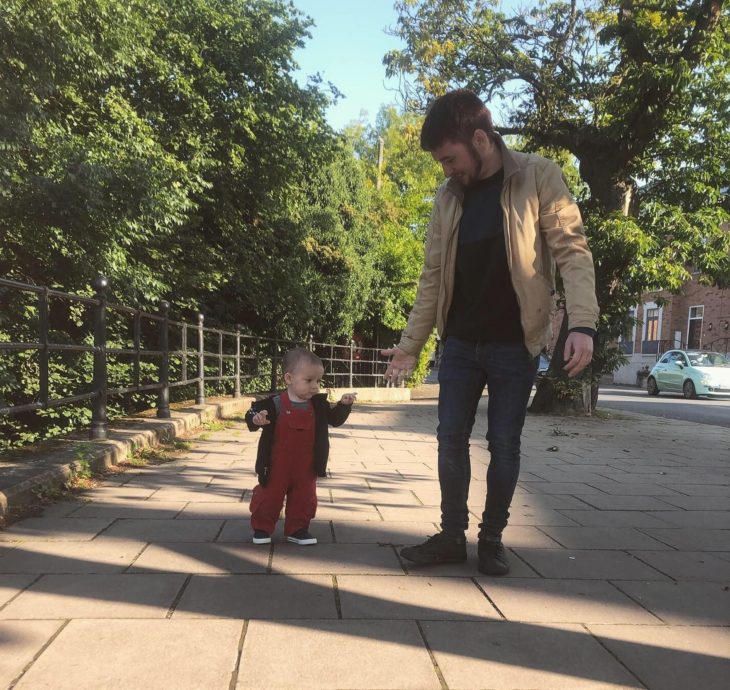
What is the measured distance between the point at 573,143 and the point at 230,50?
6.36 m

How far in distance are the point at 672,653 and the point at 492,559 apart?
790 millimetres

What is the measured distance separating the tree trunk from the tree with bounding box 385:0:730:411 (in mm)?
33

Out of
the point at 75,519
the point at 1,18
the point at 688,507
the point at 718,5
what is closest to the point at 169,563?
the point at 75,519

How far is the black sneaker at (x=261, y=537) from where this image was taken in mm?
2889

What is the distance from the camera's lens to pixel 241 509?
3.56 meters

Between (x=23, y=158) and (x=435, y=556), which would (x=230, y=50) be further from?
(x=435, y=556)

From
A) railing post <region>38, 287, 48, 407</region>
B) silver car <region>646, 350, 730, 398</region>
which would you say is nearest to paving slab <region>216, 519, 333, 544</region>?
railing post <region>38, 287, 48, 407</region>

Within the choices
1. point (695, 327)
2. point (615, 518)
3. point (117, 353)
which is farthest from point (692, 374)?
point (117, 353)

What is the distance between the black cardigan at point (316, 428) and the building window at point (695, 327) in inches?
1163

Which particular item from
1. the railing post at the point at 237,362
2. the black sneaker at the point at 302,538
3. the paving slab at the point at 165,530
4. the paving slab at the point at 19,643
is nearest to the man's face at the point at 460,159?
the black sneaker at the point at 302,538

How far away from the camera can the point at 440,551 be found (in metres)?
2.64

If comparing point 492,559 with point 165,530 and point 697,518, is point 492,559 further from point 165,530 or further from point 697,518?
point 697,518

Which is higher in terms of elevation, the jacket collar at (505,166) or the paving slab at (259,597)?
the jacket collar at (505,166)

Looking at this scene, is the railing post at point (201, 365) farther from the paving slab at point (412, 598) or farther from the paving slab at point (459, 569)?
the paving slab at point (412, 598)
